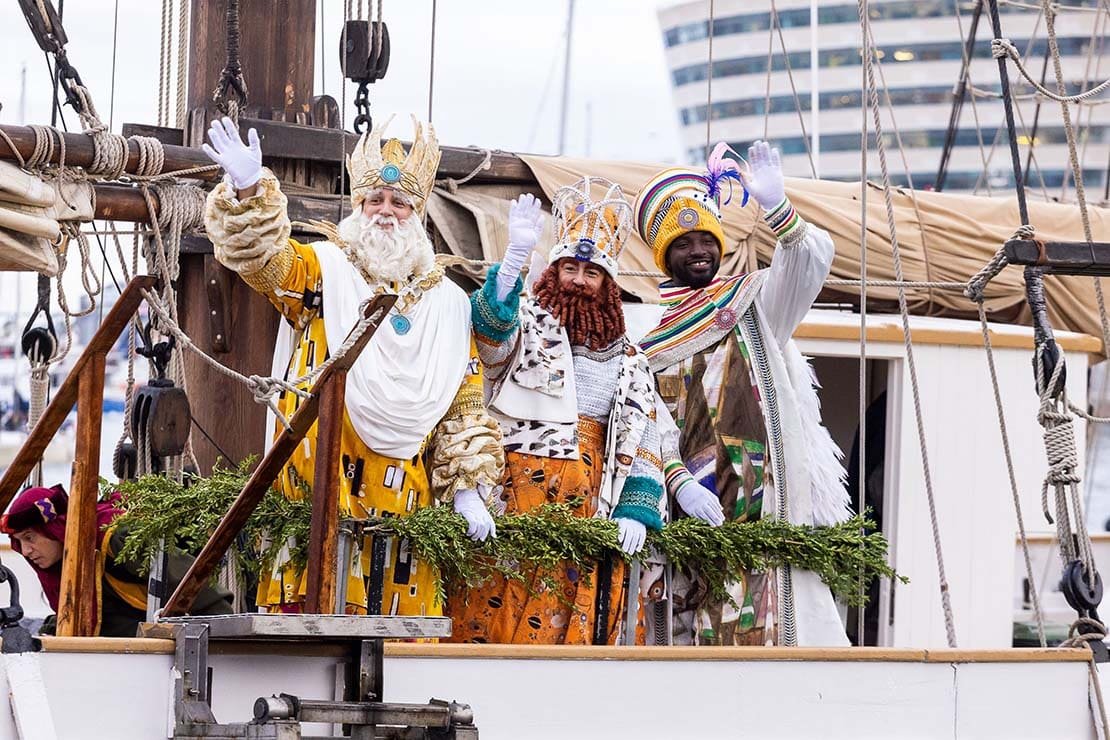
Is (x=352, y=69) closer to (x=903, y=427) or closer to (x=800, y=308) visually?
(x=800, y=308)

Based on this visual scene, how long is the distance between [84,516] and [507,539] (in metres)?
1.07

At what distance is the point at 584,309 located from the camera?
5180mm

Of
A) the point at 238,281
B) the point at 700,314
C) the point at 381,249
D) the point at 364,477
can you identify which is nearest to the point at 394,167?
the point at 381,249

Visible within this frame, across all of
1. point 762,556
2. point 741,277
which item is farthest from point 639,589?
point 741,277

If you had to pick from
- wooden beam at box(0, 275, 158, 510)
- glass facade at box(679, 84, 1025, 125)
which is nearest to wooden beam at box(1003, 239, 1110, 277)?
wooden beam at box(0, 275, 158, 510)

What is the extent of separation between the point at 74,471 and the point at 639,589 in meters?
1.59

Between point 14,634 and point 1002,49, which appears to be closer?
point 14,634

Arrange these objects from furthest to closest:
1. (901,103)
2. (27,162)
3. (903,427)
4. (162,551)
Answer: (901,103), (903,427), (27,162), (162,551)

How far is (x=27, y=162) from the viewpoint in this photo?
546 cm

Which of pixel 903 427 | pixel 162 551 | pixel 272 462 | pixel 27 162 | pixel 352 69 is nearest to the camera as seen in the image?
pixel 272 462

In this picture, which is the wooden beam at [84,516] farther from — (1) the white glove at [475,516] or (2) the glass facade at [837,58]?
(2) the glass facade at [837,58]

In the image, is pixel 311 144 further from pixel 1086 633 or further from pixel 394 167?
pixel 1086 633

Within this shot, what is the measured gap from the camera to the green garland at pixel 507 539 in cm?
467

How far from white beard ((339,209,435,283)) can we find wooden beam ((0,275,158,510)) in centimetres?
65
